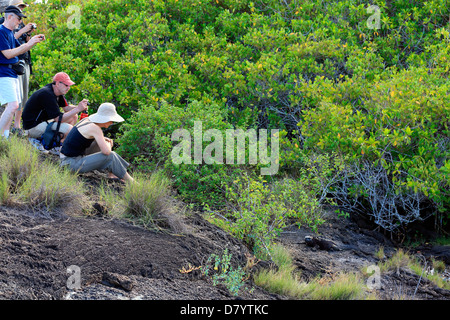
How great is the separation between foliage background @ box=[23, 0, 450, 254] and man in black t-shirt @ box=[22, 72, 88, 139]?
1078mm

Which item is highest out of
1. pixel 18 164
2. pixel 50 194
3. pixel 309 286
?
pixel 18 164

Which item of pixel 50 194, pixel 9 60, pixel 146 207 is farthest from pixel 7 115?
pixel 146 207

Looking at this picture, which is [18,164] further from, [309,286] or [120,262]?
[309,286]

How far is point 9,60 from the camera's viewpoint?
25.2 ft

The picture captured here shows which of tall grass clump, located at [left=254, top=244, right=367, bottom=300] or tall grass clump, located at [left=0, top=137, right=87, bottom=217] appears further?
tall grass clump, located at [left=0, top=137, right=87, bottom=217]

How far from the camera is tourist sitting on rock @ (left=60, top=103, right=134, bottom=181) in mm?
7270

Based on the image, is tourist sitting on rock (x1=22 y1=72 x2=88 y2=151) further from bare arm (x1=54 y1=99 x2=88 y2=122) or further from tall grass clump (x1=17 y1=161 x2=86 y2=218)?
tall grass clump (x1=17 y1=161 x2=86 y2=218)

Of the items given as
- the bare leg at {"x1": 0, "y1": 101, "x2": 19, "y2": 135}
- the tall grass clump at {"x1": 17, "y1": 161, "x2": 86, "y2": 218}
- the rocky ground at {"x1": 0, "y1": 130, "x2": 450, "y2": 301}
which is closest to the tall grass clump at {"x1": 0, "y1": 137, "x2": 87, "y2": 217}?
the tall grass clump at {"x1": 17, "y1": 161, "x2": 86, "y2": 218}

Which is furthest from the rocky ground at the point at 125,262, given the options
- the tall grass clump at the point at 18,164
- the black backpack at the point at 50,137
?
the black backpack at the point at 50,137

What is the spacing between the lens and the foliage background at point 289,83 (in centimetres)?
819

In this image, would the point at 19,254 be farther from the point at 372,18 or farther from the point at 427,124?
the point at 372,18

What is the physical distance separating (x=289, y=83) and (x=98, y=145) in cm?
428

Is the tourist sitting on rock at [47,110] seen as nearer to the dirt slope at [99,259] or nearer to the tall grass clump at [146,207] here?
the tall grass clump at [146,207]
